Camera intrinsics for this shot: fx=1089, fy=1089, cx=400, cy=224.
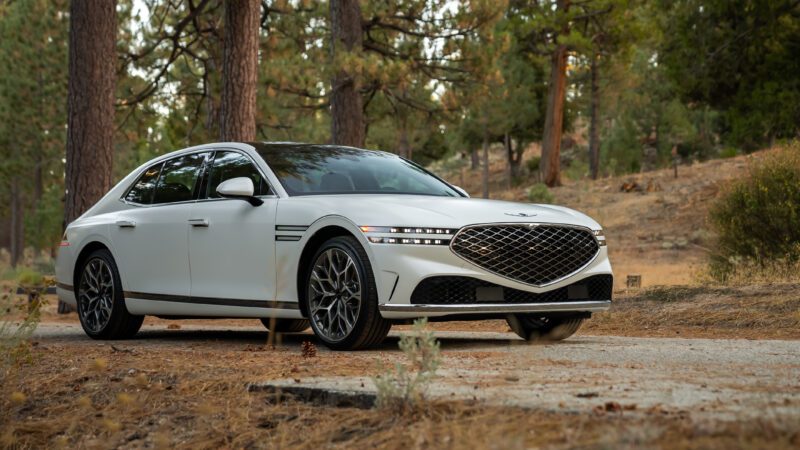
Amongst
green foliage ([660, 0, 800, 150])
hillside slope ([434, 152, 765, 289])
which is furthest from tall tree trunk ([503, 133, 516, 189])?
green foliage ([660, 0, 800, 150])

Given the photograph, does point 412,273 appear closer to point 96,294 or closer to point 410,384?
point 410,384

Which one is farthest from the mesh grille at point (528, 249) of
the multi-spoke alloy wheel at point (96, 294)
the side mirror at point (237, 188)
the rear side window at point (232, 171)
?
the multi-spoke alloy wheel at point (96, 294)

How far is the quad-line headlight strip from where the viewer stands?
764cm

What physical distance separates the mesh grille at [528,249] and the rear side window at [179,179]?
3.14 m

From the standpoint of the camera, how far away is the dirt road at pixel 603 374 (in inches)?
183

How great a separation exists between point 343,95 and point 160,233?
11469 millimetres

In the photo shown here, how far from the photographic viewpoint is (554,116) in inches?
1706

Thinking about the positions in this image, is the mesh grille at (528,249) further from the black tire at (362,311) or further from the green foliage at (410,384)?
the green foliage at (410,384)

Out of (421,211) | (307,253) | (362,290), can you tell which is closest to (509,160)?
(307,253)

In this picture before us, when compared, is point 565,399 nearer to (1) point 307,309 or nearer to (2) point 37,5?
(1) point 307,309

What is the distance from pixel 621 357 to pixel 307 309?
246cm

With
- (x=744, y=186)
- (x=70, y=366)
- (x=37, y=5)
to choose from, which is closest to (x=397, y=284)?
(x=70, y=366)

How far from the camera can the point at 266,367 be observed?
662cm

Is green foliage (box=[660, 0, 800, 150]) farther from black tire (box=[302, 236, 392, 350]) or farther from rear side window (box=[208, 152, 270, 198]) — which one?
black tire (box=[302, 236, 392, 350])
